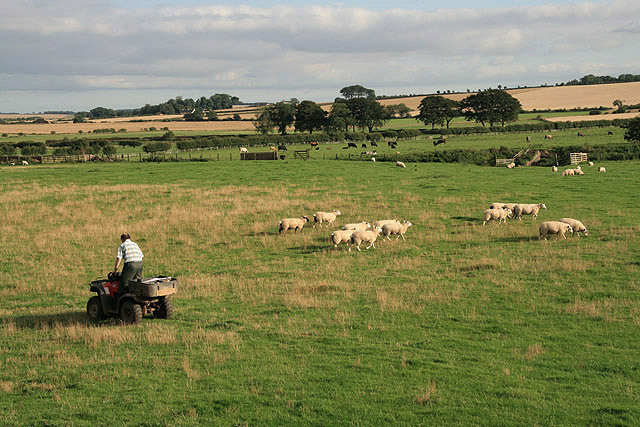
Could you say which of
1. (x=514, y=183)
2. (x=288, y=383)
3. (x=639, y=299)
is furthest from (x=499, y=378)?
(x=514, y=183)

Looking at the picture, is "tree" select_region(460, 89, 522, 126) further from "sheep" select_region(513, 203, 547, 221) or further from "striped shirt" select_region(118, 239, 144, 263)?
"striped shirt" select_region(118, 239, 144, 263)

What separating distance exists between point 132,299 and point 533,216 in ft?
72.3

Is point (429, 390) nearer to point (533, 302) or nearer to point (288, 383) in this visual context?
point (288, 383)

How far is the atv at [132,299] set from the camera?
578 inches

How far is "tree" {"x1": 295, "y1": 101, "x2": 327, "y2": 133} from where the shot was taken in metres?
130

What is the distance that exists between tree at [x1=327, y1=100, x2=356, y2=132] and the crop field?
96858mm

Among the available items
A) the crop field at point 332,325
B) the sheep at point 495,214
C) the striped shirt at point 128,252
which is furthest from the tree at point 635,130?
the striped shirt at point 128,252

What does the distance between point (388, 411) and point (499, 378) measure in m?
2.61

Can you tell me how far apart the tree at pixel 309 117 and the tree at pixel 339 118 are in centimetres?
163

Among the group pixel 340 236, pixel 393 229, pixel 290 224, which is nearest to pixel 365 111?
pixel 290 224

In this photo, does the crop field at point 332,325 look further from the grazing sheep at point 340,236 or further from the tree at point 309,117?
the tree at point 309,117

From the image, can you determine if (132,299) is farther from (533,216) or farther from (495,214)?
(533,216)

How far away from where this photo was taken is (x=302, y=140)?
111 meters

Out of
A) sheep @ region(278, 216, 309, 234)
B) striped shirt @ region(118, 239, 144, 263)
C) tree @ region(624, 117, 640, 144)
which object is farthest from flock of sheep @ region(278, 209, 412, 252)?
tree @ region(624, 117, 640, 144)
